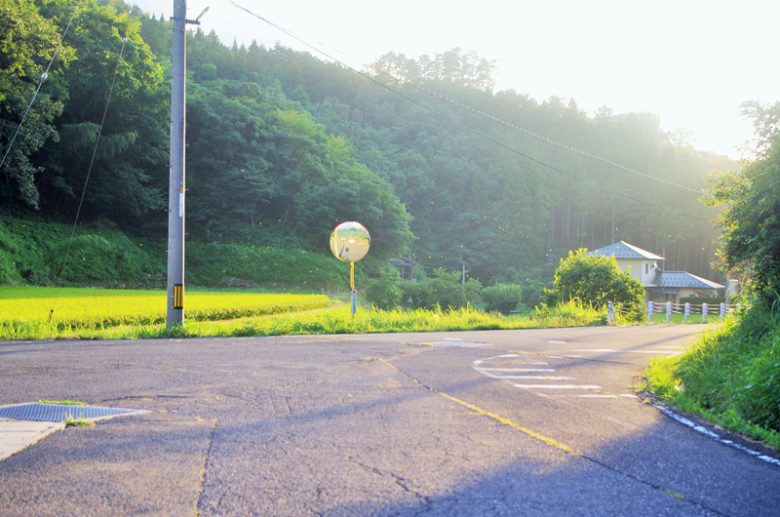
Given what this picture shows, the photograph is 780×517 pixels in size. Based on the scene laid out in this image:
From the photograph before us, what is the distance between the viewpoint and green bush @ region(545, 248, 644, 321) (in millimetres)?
29502

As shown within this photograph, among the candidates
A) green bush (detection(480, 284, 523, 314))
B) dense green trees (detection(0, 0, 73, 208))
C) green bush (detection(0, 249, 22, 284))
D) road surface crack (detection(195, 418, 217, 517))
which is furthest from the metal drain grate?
green bush (detection(480, 284, 523, 314))

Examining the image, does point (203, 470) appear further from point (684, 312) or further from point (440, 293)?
point (440, 293)

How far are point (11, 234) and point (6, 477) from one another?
36.8 meters

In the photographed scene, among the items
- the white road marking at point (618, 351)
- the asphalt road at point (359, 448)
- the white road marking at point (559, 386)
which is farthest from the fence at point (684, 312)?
the asphalt road at point (359, 448)

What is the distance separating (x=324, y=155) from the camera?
59.9m

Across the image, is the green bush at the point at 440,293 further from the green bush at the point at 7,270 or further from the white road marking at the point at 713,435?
the white road marking at the point at 713,435

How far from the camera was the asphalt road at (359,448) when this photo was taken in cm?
332

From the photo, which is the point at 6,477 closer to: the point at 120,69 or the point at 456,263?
the point at 120,69

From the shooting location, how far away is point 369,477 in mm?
3719

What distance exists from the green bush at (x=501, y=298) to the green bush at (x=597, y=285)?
929 inches

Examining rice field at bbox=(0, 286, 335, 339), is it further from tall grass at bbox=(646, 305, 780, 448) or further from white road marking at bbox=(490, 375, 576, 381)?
tall grass at bbox=(646, 305, 780, 448)

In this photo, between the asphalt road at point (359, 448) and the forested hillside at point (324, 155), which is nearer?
the asphalt road at point (359, 448)

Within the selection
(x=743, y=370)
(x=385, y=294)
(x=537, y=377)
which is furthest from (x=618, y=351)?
(x=385, y=294)

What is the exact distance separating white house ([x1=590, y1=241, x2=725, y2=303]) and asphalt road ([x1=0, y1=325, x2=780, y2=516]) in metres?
52.9
